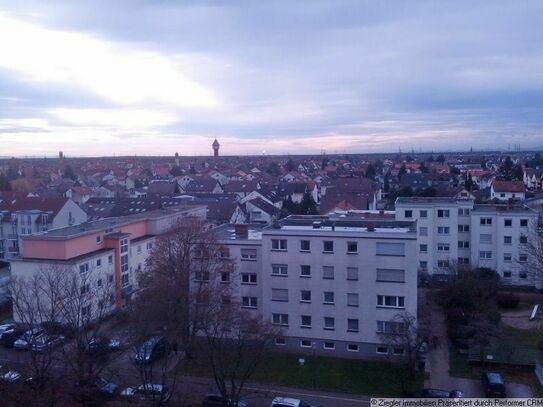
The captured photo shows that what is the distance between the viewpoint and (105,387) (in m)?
12.5

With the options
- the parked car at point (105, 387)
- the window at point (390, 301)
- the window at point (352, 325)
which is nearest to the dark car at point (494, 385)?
the window at point (390, 301)

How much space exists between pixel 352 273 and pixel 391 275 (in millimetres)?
1117

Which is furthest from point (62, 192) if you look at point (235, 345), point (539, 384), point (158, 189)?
point (539, 384)

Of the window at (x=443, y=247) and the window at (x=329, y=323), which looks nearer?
the window at (x=329, y=323)

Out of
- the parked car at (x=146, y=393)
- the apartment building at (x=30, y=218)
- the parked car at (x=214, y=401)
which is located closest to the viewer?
the parked car at (x=146, y=393)

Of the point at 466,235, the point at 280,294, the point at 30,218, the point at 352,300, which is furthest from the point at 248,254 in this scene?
the point at 30,218

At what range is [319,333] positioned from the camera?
16.2m

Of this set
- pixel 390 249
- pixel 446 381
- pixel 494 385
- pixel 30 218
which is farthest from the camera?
pixel 30 218

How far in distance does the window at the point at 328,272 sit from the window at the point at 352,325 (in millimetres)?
1345

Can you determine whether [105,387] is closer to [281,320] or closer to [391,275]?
[281,320]

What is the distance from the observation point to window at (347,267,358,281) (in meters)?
16.0

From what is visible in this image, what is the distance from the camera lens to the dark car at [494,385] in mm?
12670

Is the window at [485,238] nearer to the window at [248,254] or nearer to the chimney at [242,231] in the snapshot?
the chimney at [242,231]

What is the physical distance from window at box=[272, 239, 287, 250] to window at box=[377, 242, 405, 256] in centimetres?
281
